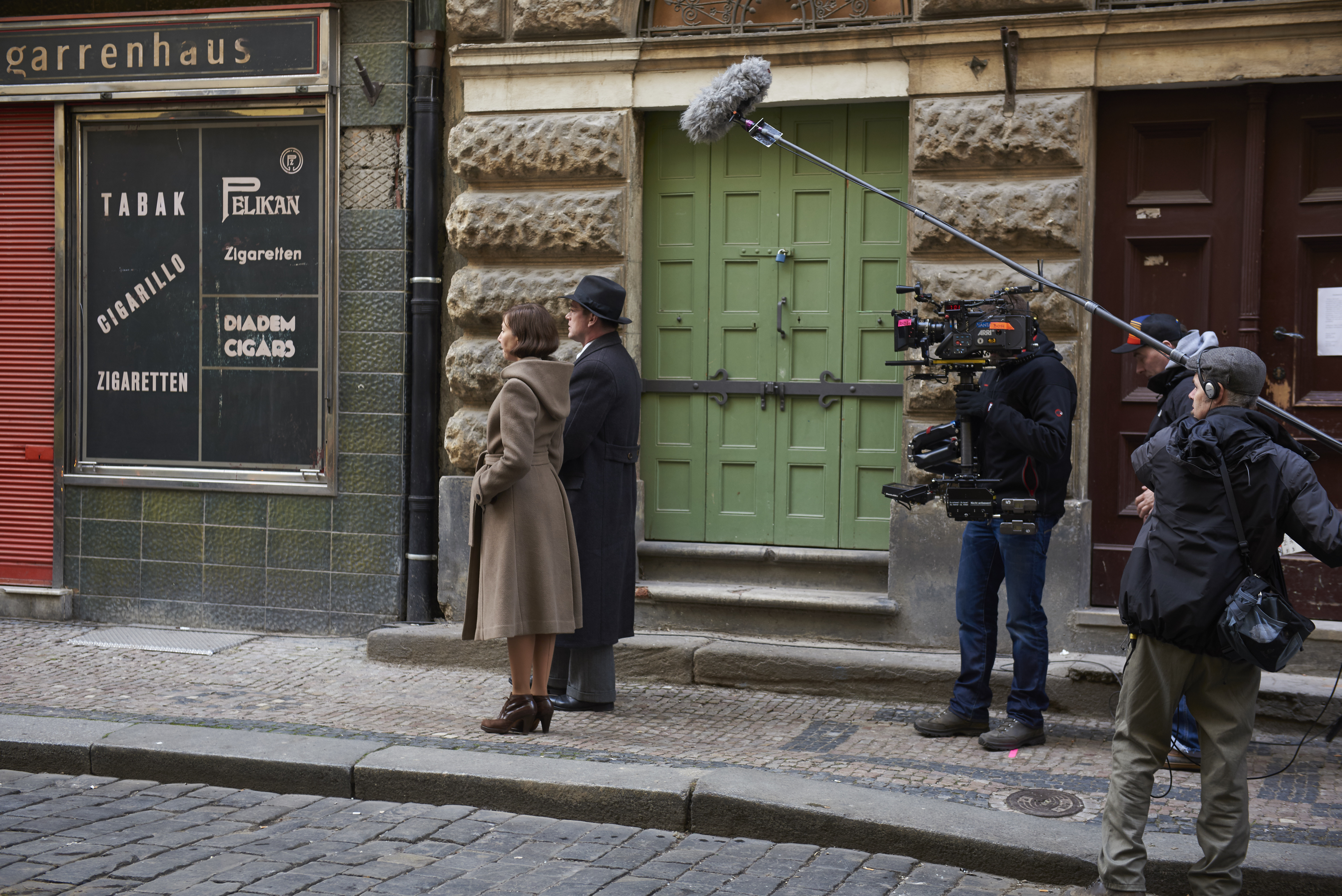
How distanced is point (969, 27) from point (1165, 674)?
3991 mm

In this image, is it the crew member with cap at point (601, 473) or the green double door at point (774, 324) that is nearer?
the crew member with cap at point (601, 473)

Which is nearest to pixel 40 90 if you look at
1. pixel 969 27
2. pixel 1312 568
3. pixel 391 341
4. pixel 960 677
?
pixel 391 341

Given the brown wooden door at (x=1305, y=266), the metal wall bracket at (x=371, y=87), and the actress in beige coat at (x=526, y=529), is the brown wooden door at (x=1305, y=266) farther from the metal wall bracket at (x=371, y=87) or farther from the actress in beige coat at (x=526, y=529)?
the metal wall bracket at (x=371, y=87)

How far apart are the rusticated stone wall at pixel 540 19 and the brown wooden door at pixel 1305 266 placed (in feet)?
11.2

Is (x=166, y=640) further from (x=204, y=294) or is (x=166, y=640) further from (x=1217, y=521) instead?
(x=1217, y=521)

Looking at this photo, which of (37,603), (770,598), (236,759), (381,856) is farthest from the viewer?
(37,603)

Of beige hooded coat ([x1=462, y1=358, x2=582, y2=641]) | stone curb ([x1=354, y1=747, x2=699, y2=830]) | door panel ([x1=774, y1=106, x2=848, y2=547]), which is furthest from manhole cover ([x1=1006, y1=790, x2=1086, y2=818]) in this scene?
door panel ([x1=774, y1=106, x2=848, y2=547])

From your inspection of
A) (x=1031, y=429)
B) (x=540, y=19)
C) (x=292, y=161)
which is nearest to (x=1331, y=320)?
(x=1031, y=429)

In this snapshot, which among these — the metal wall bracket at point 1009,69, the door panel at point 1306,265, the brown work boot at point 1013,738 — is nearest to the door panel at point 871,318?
the metal wall bracket at point 1009,69

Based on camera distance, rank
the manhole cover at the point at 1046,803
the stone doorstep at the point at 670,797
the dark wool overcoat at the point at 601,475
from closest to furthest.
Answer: the stone doorstep at the point at 670,797, the manhole cover at the point at 1046,803, the dark wool overcoat at the point at 601,475

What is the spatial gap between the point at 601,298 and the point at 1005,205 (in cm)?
222

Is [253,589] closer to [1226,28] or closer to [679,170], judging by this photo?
[679,170]

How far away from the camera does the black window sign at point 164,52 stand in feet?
26.7

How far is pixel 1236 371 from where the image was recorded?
4.14m
